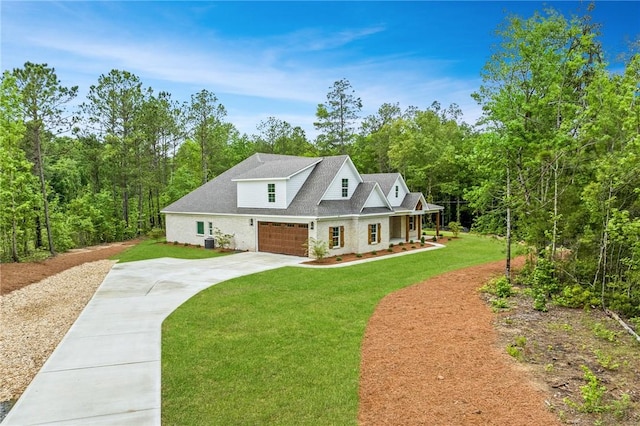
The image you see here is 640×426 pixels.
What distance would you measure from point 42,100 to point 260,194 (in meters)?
12.0

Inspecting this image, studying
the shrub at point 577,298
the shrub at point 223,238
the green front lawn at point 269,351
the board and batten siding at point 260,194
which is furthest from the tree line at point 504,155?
the board and batten siding at point 260,194

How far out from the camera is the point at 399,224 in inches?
1080

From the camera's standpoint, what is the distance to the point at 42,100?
2017 centimetres

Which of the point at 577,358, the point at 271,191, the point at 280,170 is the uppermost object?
the point at 280,170

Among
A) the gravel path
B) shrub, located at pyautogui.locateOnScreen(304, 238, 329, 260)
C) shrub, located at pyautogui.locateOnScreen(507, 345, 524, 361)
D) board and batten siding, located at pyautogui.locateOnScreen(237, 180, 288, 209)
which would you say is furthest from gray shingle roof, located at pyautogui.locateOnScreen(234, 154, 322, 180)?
shrub, located at pyautogui.locateOnScreen(507, 345, 524, 361)

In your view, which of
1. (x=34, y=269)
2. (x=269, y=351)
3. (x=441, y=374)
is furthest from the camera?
(x=34, y=269)

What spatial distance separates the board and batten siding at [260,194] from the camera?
71.7ft

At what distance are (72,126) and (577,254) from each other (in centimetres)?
2373

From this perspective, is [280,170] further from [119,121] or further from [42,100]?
[119,121]

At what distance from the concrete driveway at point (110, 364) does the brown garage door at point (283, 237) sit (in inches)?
277

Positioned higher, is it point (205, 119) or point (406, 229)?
point (205, 119)

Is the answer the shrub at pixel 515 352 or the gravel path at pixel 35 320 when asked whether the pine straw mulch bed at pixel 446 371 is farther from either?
the gravel path at pixel 35 320

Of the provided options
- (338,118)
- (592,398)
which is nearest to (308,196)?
(592,398)

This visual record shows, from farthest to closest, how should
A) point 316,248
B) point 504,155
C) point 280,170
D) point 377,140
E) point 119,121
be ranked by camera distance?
1. point 377,140
2. point 119,121
3. point 280,170
4. point 316,248
5. point 504,155
